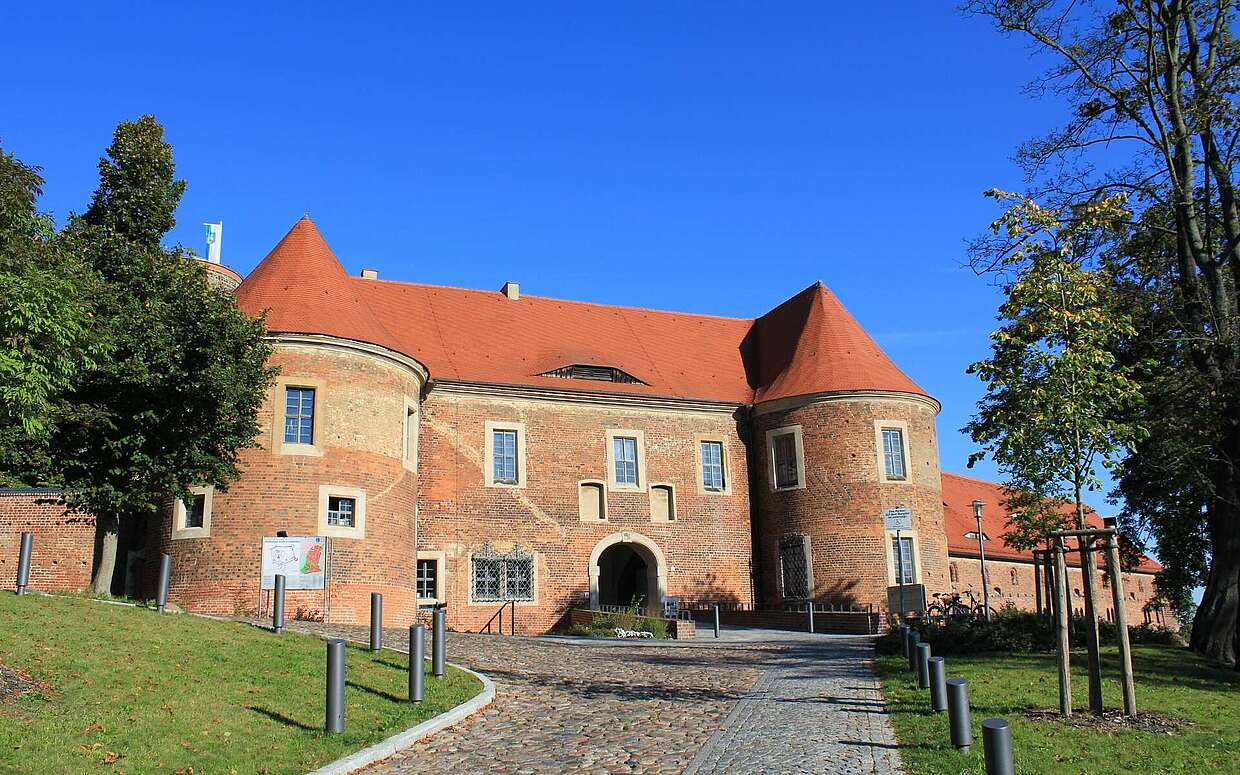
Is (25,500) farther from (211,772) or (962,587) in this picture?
(962,587)

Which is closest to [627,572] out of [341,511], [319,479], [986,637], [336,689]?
[341,511]

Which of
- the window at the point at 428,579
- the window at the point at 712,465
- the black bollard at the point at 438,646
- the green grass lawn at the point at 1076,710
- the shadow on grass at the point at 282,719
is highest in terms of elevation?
the window at the point at 712,465

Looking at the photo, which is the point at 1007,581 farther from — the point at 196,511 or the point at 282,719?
the point at 282,719

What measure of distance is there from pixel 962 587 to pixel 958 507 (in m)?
5.72

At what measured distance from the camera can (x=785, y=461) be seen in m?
32.6

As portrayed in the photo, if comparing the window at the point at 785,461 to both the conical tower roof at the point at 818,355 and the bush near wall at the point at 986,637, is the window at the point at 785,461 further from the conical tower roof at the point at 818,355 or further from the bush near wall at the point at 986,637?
the bush near wall at the point at 986,637

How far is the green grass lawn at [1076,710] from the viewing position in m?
9.36

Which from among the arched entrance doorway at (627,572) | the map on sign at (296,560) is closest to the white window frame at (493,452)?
the arched entrance doorway at (627,572)

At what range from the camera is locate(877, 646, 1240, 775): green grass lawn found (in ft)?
30.7

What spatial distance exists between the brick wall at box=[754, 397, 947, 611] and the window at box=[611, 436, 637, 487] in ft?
13.8

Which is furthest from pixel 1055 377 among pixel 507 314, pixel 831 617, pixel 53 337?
pixel 507 314

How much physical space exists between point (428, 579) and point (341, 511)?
15.7 ft

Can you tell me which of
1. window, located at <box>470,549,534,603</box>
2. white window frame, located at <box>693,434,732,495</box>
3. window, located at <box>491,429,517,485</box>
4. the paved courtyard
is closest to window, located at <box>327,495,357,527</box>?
window, located at <box>470,549,534,603</box>

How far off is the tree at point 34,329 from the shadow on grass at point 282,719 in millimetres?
5998
